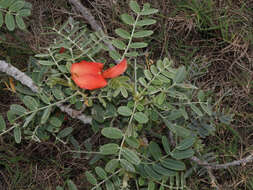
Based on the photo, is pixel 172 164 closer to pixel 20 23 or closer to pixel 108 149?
pixel 108 149

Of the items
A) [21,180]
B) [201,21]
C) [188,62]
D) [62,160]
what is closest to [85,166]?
[62,160]

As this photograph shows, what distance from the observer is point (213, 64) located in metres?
2.36

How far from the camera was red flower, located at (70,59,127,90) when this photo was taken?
151 cm

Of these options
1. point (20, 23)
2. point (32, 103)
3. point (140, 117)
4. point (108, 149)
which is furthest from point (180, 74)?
point (20, 23)

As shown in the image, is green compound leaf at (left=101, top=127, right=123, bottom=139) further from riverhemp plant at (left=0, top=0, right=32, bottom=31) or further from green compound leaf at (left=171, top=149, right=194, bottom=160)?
riverhemp plant at (left=0, top=0, right=32, bottom=31)

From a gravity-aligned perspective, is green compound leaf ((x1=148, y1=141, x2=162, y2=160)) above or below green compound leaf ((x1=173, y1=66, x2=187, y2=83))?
below

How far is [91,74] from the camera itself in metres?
1.53

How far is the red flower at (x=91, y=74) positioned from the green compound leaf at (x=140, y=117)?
22cm

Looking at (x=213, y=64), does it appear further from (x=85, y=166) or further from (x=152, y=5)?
(x=85, y=166)

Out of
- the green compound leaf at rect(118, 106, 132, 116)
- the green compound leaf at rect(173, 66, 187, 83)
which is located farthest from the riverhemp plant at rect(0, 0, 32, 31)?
the green compound leaf at rect(173, 66, 187, 83)

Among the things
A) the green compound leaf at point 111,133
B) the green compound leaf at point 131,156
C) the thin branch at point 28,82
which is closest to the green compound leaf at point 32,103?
the thin branch at point 28,82

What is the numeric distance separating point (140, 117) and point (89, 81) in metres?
0.31

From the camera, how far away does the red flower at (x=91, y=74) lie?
151 centimetres

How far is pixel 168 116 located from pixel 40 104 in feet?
2.32
